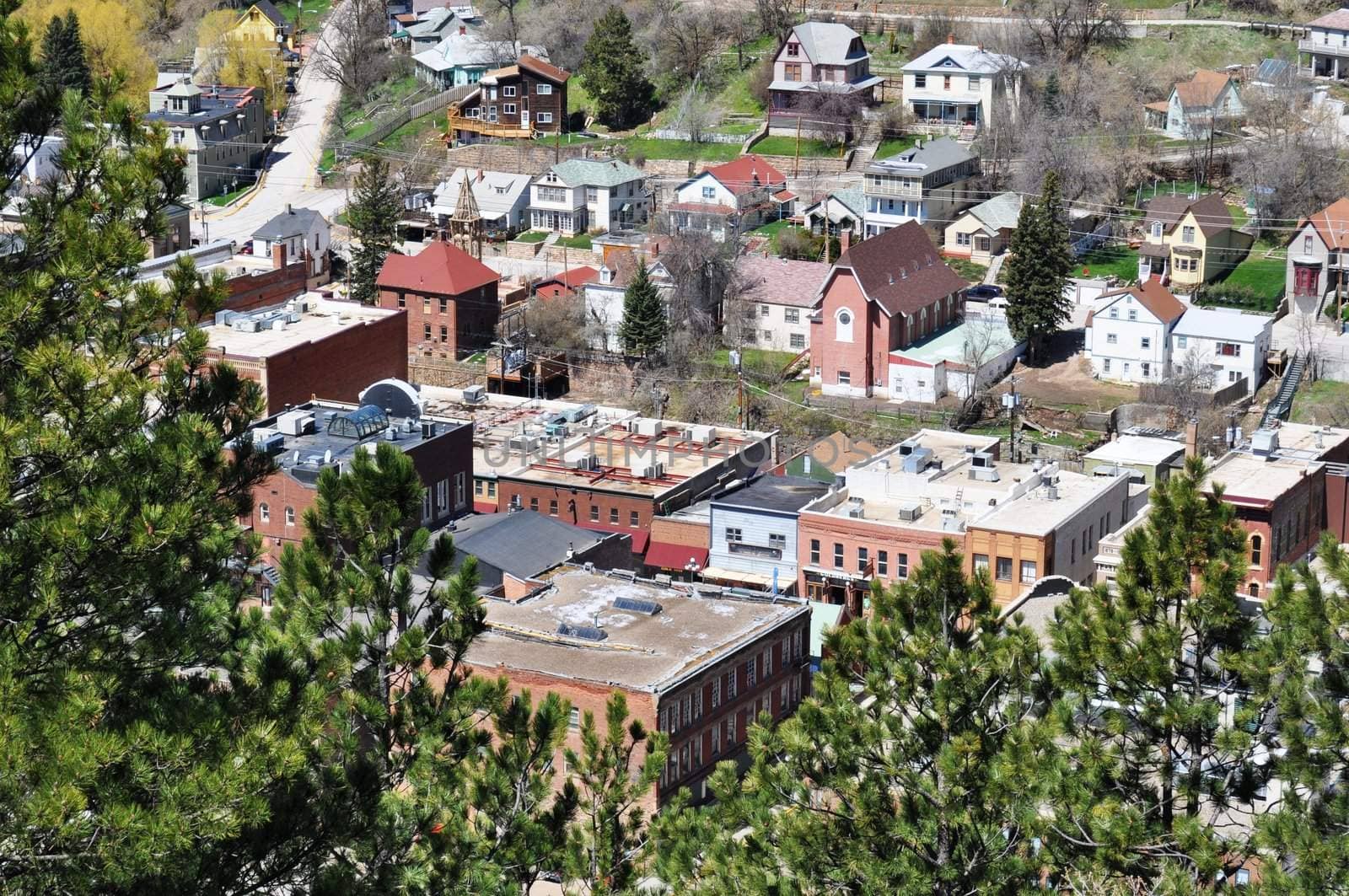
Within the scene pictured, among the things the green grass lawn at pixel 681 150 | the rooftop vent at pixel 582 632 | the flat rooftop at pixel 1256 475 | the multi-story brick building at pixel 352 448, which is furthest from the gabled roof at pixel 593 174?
the rooftop vent at pixel 582 632

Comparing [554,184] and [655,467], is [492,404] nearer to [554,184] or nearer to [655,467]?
[655,467]

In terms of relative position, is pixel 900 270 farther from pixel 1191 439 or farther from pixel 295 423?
pixel 295 423

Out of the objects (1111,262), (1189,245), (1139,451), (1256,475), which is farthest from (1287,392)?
(1256,475)

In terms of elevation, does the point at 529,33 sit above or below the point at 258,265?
above

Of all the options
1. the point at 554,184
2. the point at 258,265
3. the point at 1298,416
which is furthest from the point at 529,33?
the point at 1298,416

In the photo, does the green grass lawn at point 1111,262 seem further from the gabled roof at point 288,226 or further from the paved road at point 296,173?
the paved road at point 296,173
